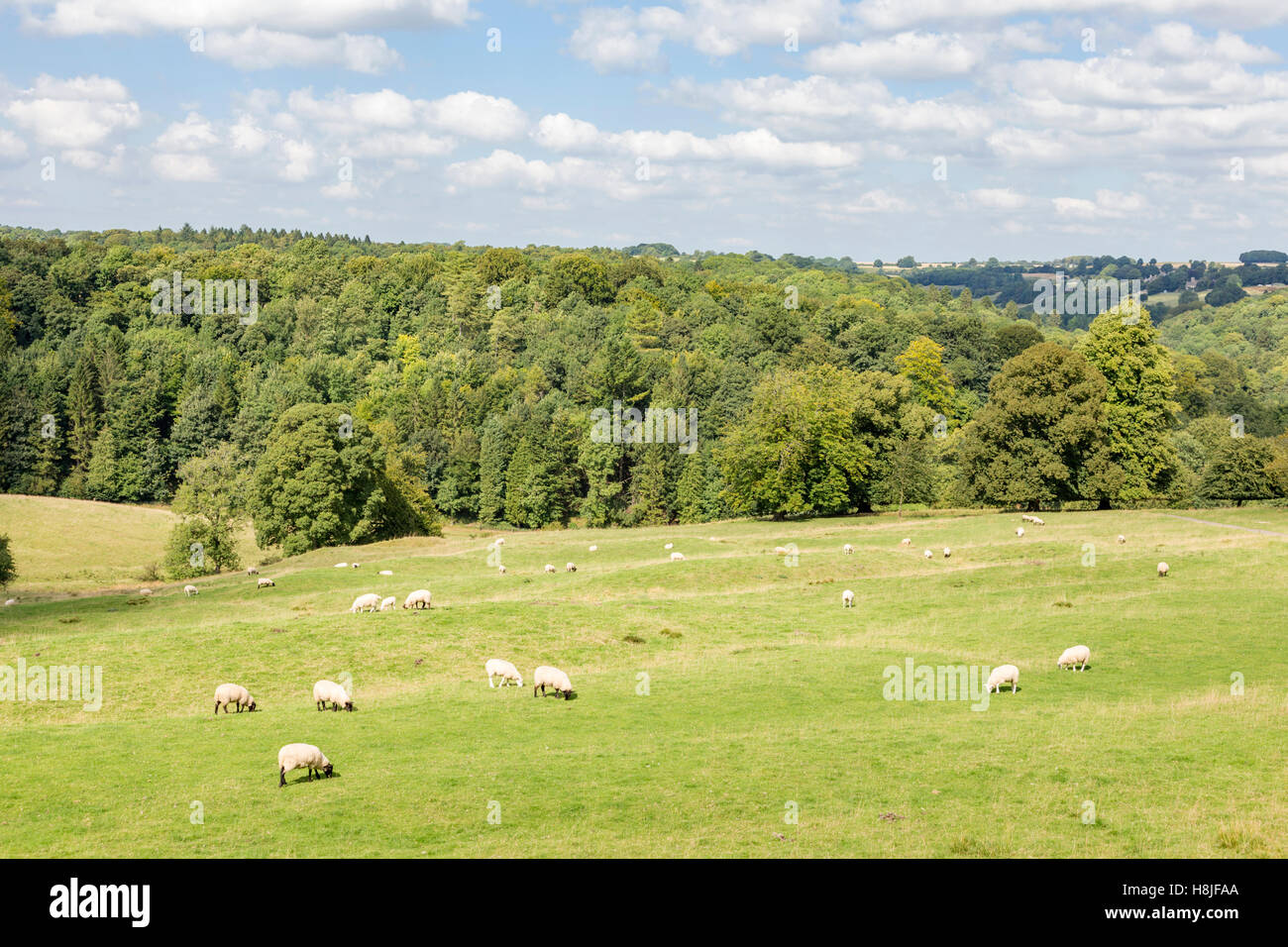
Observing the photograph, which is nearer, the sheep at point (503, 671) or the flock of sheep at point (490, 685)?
the flock of sheep at point (490, 685)

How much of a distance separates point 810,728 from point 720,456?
6006cm

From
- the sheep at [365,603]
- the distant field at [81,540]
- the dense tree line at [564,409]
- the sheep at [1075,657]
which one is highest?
the dense tree line at [564,409]

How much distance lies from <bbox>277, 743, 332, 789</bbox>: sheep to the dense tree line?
5668 cm

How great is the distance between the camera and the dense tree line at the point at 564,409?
7962 centimetres

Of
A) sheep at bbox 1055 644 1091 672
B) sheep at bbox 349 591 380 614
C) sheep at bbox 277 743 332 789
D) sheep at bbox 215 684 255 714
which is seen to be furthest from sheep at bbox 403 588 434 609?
sheep at bbox 1055 644 1091 672

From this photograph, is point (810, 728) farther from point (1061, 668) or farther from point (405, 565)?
point (405, 565)

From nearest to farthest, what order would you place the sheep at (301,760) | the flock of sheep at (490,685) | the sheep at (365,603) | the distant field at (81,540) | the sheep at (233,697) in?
1. the sheep at (301,760)
2. the flock of sheep at (490,685)
3. the sheep at (233,697)
4. the sheep at (365,603)
5. the distant field at (81,540)

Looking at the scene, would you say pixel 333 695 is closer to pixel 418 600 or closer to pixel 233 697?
pixel 233 697

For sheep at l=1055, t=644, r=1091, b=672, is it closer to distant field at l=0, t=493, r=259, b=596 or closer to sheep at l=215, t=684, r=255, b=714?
sheep at l=215, t=684, r=255, b=714

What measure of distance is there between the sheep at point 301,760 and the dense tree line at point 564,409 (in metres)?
56.7

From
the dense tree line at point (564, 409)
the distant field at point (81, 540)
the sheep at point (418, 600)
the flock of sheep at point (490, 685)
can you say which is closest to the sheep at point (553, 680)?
the flock of sheep at point (490, 685)

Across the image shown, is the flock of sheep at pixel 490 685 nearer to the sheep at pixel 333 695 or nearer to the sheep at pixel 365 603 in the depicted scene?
the sheep at pixel 333 695

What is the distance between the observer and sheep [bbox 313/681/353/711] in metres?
30.7

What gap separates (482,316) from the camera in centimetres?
19500
